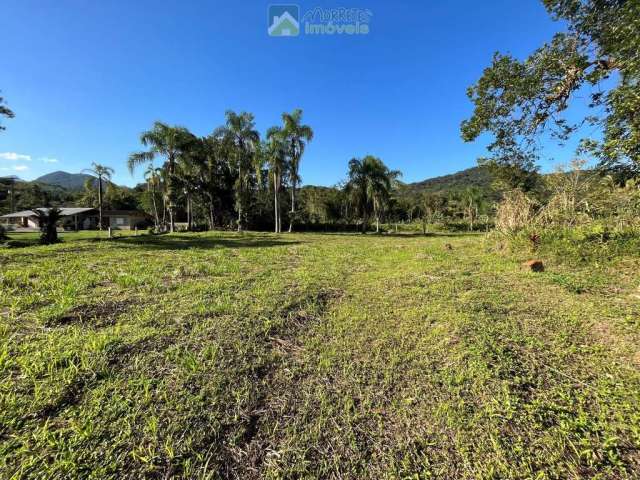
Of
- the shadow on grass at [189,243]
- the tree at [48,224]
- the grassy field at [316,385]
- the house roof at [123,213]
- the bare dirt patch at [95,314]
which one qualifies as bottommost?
the grassy field at [316,385]

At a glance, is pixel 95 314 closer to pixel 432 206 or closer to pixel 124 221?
pixel 432 206

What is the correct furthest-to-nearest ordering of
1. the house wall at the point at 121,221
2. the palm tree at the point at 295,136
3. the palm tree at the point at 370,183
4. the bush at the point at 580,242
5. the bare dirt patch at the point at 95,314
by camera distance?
the house wall at the point at 121,221 < the palm tree at the point at 370,183 < the palm tree at the point at 295,136 < the bush at the point at 580,242 < the bare dirt patch at the point at 95,314

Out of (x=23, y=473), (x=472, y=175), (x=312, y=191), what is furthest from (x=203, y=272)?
(x=472, y=175)

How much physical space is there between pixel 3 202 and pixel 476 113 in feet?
67.4

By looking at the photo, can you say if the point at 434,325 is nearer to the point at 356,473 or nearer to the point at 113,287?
the point at 356,473

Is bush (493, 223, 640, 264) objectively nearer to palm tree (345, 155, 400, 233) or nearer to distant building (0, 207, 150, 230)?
palm tree (345, 155, 400, 233)

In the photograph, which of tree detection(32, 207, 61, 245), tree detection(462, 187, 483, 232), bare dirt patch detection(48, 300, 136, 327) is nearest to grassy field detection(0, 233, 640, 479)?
bare dirt patch detection(48, 300, 136, 327)

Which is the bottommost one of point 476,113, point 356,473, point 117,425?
point 356,473

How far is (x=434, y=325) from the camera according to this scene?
3248 mm

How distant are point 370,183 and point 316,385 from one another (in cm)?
2236

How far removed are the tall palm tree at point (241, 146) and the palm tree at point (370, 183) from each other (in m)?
8.93

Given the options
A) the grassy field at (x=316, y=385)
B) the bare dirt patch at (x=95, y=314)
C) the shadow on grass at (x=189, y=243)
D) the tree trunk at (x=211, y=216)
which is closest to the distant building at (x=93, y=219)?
the tree trunk at (x=211, y=216)

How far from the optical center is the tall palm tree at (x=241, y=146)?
798 inches

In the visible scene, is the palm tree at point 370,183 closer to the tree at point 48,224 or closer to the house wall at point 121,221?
the tree at point 48,224
